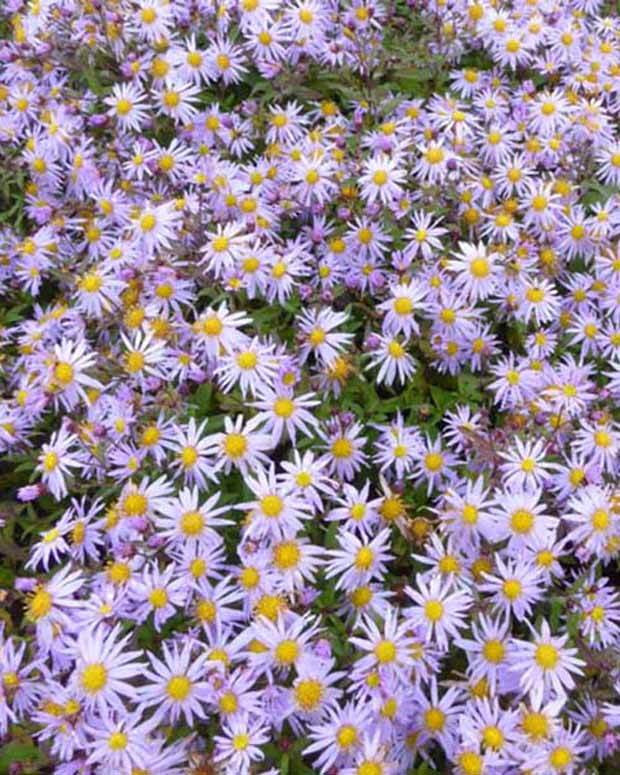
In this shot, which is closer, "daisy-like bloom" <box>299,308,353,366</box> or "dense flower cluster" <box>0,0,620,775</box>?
"dense flower cluster" <box>0,0,620,775</box>

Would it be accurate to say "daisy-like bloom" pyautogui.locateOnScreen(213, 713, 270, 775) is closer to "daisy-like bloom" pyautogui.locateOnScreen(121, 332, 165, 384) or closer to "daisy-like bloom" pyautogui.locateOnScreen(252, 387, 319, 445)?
"daisy-like bloom" pyautogui.locateOnScreen(252, 387, 319, 445)

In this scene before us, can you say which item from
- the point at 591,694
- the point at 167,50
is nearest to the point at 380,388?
the point at 591,694

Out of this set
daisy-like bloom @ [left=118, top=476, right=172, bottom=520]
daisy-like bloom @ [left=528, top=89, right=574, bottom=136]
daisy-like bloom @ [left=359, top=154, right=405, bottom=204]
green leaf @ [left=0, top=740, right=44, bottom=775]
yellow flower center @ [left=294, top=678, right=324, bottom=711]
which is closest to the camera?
yellow flower center @ [left=294, top=678, right=324, bottom=711]

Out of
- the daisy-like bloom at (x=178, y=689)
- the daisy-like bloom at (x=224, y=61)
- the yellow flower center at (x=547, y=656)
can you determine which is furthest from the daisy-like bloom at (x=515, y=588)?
the daisy-like bloom at (x=224, y=61)

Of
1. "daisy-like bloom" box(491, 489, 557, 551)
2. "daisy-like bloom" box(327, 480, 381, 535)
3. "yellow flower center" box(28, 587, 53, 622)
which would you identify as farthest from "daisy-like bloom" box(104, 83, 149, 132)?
"daisy-like bloom" box(491, 489, 557, 551)

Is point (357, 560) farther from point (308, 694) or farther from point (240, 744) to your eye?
point (240, 744)

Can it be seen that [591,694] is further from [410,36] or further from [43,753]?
[410,36]

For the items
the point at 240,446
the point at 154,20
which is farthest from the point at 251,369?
the point at 154,20

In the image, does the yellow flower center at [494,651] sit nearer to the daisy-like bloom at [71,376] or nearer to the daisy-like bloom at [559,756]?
the daisy-like bloom at [559,756]
